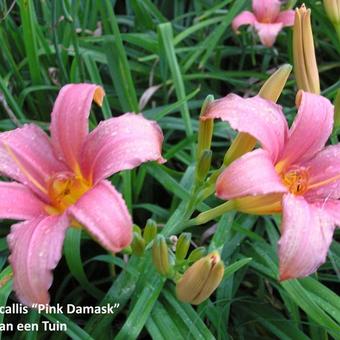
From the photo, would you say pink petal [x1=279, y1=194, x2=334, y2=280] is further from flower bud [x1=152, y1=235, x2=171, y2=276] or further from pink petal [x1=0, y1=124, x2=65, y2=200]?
pink petal [x1=0, y1=124, x2=65, y2=200]

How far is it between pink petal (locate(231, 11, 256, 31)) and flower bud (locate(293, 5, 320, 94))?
599 millimetres

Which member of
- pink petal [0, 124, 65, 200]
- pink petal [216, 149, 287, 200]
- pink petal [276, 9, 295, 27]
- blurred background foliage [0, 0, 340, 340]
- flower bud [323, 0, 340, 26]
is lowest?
blurred background foliage [0, 0, 340, 340]

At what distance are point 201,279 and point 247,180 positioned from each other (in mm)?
172

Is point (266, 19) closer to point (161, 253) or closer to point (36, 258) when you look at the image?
point (161, 253)

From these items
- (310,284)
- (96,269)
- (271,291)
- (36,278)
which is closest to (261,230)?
(271,291)

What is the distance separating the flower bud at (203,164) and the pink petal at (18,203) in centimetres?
24

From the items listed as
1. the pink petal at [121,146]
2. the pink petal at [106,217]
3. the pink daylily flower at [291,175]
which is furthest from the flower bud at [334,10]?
the pink petal at [106,217]

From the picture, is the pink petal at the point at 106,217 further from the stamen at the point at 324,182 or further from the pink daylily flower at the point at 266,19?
the pink daylily flower at the point at 266,19

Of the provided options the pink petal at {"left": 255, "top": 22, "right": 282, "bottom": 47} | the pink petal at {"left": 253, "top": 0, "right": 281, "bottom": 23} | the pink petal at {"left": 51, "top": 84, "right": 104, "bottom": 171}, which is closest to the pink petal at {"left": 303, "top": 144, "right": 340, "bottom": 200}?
the pink petal at {"left": 51, "top": 84, "right": 104, "bottom": 171}

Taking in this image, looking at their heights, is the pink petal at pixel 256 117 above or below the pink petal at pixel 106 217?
above

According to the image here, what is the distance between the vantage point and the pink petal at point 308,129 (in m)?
0.93

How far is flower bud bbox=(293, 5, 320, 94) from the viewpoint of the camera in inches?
→ 41.1

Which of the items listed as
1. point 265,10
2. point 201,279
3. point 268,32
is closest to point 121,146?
point 201,279

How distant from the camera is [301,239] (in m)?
0.77
